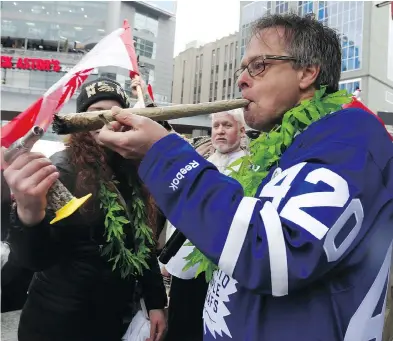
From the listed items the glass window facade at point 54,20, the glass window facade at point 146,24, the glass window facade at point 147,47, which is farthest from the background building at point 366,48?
the glass window facade at point 54,20

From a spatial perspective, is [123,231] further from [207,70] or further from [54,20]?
[207,70]

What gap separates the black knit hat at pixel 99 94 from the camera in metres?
1.85

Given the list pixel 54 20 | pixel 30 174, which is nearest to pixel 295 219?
pixel 30 174

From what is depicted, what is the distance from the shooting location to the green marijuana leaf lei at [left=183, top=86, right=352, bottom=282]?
1108 mm

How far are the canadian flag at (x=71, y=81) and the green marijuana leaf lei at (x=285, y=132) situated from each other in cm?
100

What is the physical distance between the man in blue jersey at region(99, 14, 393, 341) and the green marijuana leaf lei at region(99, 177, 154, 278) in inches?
24.9

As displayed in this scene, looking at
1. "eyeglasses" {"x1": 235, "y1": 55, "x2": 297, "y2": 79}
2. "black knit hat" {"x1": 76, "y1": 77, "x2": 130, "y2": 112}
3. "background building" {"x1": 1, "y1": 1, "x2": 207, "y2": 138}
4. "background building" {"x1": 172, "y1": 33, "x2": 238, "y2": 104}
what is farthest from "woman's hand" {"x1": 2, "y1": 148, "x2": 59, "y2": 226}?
"background building" {"x1": 172, "y1": 33, "x2": 238, "y2": 104}

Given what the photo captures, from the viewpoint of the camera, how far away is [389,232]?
39.5 inches

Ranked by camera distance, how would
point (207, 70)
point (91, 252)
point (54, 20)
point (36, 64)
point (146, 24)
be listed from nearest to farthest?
point (91, 252), point (36, 64), point (54, 20), point (146, 24), point (207, 70)

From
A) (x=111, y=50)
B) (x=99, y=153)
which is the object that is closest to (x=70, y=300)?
(x=99, y=153)

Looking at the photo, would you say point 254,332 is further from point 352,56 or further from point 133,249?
point 352,56

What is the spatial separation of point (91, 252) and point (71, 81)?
3.78 feet

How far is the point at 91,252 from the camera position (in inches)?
64.2

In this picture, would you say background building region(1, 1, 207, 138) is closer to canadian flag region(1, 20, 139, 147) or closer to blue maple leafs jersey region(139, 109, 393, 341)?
canadian flag region(1, 20, 139, 147)
